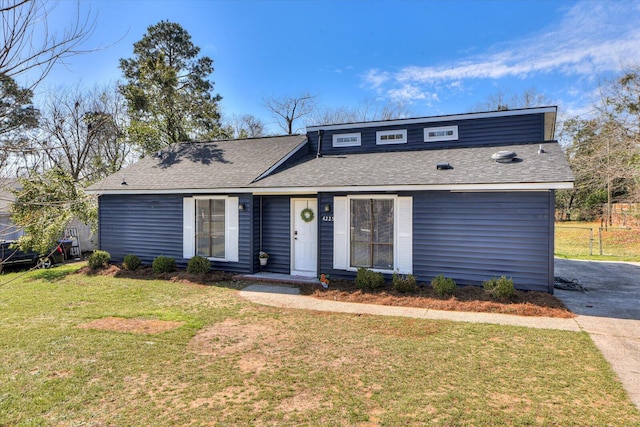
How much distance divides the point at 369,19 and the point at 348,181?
835 centimetres

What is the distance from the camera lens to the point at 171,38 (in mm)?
22750

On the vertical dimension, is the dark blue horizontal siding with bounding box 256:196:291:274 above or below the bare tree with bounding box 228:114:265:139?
below

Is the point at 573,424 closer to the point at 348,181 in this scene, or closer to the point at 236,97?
the point at 348,181

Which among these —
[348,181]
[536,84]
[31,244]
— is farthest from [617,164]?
[31,244]

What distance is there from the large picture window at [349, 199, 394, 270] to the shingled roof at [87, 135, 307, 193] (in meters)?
3.10

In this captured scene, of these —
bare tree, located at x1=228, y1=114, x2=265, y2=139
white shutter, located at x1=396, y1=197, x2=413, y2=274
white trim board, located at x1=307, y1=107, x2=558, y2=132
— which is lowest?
white shutter, located at x1=396, y1=197, x2=413, y2=274

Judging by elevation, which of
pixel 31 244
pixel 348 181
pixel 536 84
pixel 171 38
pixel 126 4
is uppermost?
A: pixel 171 38

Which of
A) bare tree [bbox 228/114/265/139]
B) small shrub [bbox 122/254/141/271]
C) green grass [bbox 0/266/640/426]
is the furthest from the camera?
bare tree [bbox 228/114/265/139]

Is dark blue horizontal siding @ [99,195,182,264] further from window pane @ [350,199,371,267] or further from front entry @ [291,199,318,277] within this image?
window pane @ [350,199,371,267]

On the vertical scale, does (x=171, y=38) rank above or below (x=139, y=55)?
above

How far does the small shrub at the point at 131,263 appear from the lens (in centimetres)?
1009

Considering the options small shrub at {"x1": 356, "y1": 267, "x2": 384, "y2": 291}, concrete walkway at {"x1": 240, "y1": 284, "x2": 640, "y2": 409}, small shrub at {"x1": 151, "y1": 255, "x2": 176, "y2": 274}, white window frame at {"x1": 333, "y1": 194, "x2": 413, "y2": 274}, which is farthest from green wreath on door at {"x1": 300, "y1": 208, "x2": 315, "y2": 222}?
small shrub at {"x1": 151, "y1": 255, "x2": 176, "y2": 274}

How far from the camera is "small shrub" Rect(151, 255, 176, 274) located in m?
9.57

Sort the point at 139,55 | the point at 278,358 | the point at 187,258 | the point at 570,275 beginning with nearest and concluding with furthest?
the point at 278,358, the point at 570,275, the point at 187,258, the point at 139,55
